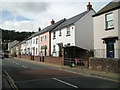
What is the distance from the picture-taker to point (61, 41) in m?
27.4

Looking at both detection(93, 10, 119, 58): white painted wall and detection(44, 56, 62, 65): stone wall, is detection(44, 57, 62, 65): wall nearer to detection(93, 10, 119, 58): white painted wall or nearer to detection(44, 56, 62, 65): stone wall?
detection(44, 56, 62, 65): stone wall

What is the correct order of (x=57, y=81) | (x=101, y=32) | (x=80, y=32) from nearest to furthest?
(x=57, y=81) < (x=101, y=32) < (x=80, y=32)

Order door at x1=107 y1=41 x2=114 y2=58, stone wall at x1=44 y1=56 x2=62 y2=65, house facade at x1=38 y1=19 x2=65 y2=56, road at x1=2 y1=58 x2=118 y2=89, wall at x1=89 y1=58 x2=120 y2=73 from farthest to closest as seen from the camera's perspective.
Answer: house facade at x1=38 y1=19 x2=65 y2=56 → stone wall at x1=44 y1=56 x2=62 y2=65 → door at x1=107 y1=41 x2=114 y2=58 → wall at x1=89 y1=58 x2=120 y2=73 → road at x1=2 y1=58 x2=118 y2=89

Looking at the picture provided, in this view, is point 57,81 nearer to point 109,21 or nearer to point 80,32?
point 109,21

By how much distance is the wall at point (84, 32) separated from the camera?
77.2 ft

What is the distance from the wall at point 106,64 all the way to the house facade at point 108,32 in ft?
3.98

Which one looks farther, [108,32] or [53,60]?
[53,60]

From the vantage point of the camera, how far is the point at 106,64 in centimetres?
1415

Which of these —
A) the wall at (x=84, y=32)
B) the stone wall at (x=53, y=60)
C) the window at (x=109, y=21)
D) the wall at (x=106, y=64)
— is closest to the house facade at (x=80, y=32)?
the wall at (x=84, y=32)

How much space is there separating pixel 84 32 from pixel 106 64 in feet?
35.8

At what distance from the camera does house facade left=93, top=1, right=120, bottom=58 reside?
49.1 ft

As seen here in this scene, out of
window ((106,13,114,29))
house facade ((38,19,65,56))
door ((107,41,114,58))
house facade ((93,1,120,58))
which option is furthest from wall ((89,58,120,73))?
house facade ((38,19,65,56))

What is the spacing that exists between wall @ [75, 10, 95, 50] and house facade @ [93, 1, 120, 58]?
5.80 m

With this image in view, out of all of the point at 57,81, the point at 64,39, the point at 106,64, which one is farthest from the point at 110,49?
the point at 64,39
